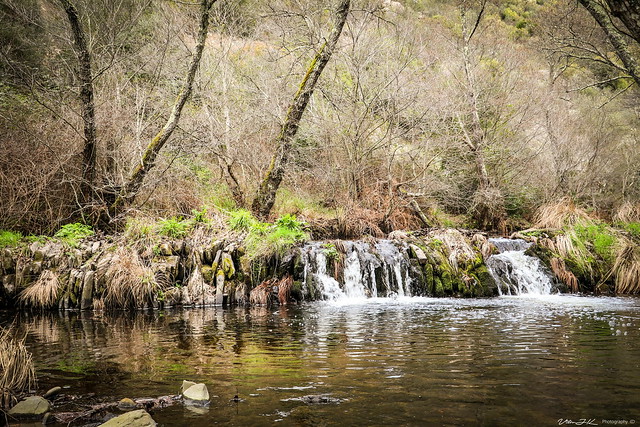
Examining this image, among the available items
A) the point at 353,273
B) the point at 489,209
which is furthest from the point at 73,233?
the point at 489,209

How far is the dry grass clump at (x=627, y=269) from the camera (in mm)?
11430

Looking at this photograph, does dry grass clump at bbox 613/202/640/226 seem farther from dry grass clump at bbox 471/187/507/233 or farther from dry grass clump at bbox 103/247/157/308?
dry grass clump at bbox 103/247/157/308

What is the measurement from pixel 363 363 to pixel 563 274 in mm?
9099

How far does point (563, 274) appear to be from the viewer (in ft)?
39.6

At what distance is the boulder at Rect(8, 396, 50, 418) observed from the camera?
11.4ft

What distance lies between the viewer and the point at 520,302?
396 inches

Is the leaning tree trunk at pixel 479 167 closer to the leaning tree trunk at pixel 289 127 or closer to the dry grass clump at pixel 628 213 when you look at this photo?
the dry grass clump at pixel 628 213

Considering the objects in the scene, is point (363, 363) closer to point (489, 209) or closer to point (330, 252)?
point (330, 252)

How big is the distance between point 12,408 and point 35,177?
28.3ft

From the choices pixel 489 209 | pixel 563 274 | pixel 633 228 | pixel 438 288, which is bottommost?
pixel 438 288

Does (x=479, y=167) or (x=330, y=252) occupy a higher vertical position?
(x=479, y=167)

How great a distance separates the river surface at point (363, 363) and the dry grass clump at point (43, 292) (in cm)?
60

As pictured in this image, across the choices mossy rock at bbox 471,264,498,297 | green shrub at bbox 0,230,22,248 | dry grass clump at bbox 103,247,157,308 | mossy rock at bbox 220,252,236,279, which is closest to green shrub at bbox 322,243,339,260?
mossy rock at bbox 220,252,236,279

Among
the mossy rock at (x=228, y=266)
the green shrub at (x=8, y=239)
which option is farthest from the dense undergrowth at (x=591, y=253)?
the green shrub at (x=8, y=239)
